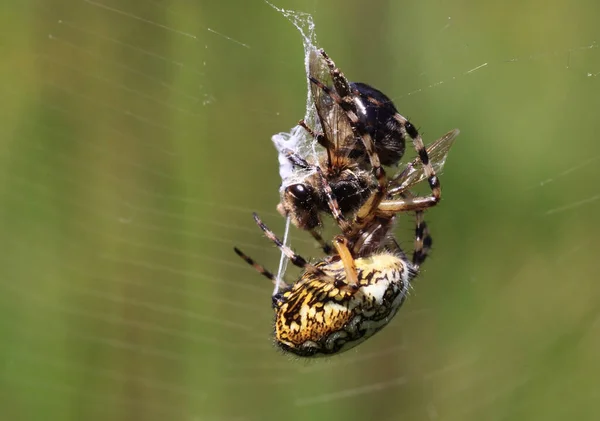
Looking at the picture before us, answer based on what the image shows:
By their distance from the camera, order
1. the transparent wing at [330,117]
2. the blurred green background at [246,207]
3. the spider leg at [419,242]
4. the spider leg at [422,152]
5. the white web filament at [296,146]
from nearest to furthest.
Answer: the transparent wing at [330,117]
the spider leg at [422,152]
the white web filament at [296,146]
the spider leg at [419,242]
the blurred green background at [246,207]

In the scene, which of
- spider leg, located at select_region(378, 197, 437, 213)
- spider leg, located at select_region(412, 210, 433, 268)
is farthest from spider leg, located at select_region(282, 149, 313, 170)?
spider leg, located at select_region(412, 210, 433, 268)

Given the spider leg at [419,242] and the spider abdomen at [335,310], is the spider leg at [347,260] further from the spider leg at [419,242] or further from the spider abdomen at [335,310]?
the spider leg at [419,242]

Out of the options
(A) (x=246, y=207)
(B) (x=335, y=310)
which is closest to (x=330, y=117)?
(B) (x=335, y=310)

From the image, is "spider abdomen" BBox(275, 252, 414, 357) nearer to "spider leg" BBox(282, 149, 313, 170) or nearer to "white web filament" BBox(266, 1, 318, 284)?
"white web filament" BBox(266, 1, 318, 284)

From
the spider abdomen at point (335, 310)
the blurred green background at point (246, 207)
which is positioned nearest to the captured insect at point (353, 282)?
the spider abdomen at point (335, 310)

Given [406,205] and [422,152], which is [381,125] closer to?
[422,152]

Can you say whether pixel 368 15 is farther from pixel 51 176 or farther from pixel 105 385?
pixel 105 385

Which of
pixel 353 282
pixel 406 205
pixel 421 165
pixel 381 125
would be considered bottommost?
pixel 353 282
